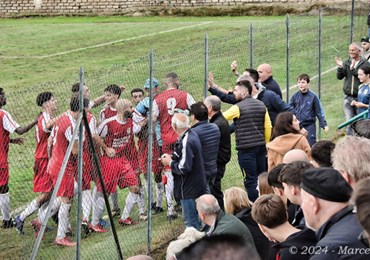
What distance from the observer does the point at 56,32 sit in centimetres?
3347

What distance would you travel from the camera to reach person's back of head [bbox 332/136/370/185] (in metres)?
6.33

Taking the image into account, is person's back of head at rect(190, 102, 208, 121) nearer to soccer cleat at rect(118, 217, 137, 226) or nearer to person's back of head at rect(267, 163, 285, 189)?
soccer cleat at rect(118, 217, 137, 226)

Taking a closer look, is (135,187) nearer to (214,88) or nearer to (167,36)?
(214,88)

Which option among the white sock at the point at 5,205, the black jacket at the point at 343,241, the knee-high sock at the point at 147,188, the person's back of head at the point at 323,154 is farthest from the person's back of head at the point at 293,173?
the white sock at the point at 5,205

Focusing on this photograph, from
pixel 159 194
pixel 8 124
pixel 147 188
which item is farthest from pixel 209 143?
pixel 8 124

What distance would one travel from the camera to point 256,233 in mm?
7934

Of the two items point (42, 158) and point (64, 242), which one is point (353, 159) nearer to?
point (64, 242)

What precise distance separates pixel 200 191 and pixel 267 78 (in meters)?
3.28

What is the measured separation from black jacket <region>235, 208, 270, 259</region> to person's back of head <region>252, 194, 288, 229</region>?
742 mm

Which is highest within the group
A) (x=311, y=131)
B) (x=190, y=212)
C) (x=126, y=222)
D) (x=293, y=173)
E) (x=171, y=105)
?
(x=293, y=173)

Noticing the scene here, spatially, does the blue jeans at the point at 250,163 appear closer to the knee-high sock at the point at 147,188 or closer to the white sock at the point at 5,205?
the knee-high sock at the point at 147,188

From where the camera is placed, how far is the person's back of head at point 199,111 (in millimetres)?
10969

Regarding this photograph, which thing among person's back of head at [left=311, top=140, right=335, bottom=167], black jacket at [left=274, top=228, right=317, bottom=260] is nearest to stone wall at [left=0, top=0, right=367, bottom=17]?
person's back of head at [left=311, top=140, right=335, bottom=167]

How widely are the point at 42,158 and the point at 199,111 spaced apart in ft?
6.90
